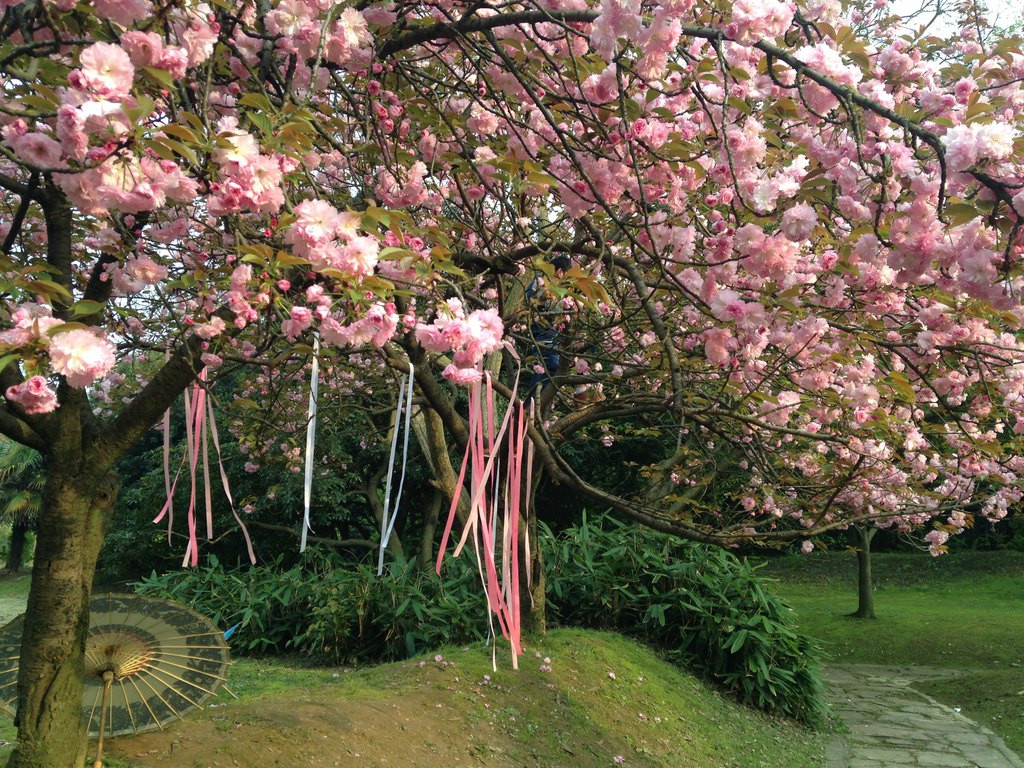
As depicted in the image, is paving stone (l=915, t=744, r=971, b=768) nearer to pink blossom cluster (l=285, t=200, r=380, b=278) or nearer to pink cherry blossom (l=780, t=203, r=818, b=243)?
pink cherry blossom (l=780, t=203, r=818, b=243)

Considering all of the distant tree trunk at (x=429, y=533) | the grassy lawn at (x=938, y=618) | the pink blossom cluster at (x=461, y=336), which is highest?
the pink blossom cluster at (x=461, y=336)

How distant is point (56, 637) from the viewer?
2.68 metres

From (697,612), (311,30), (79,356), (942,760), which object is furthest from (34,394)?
(942,760)

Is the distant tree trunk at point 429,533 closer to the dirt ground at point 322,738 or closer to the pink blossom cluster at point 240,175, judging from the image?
the dirt ground at point 322,738

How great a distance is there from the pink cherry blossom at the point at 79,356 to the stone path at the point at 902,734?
5135mm

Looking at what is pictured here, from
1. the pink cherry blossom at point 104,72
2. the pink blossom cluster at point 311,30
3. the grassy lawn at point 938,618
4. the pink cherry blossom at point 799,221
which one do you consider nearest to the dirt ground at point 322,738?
the pink cherry blossom at point 104,72

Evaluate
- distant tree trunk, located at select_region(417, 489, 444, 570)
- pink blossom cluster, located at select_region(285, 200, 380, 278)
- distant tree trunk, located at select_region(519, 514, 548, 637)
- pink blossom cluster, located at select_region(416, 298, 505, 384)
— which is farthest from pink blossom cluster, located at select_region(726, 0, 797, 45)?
distant tree trunk, located at select_region(417, 489, 444, 570)

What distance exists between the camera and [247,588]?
313 inches

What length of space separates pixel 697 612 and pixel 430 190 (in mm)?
4036

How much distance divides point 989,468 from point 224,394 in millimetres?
9586

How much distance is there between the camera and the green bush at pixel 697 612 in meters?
6.29

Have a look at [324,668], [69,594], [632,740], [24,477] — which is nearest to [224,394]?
[324,668]

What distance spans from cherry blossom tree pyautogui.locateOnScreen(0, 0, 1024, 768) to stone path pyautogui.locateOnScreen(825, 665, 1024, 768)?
2423mm

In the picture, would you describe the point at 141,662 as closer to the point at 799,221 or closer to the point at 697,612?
the point at 799,221
